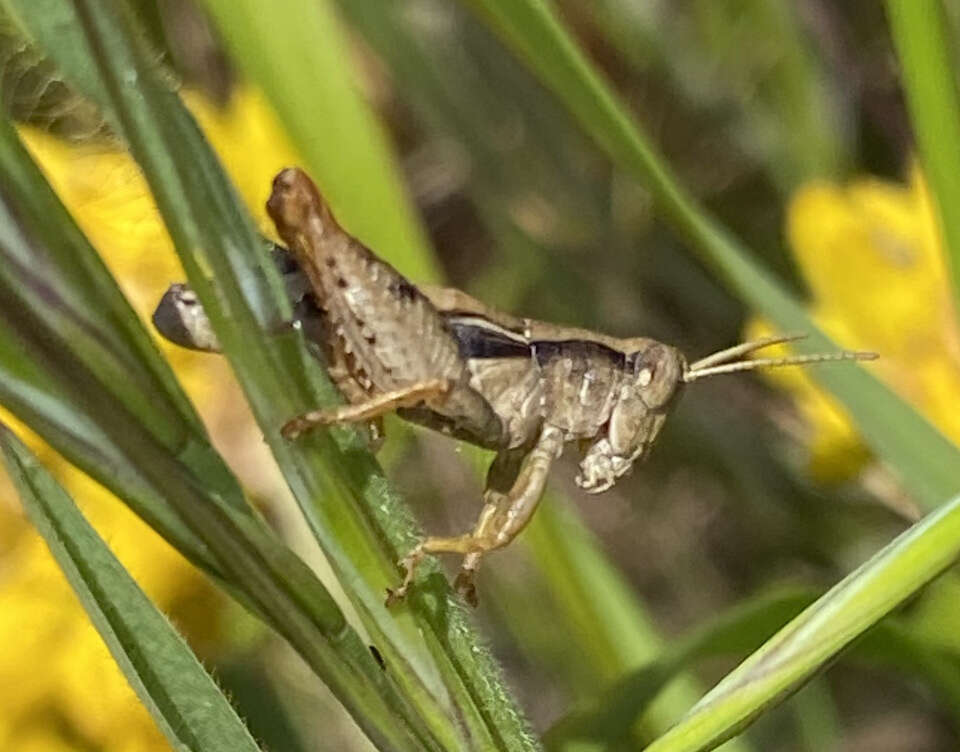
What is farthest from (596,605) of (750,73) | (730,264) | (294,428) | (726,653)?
(750,73)

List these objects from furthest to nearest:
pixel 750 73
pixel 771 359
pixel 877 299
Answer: pixel 750 73
pixel 877 299
pixel 771 359

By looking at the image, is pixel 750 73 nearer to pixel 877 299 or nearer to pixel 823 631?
pixel 877 299

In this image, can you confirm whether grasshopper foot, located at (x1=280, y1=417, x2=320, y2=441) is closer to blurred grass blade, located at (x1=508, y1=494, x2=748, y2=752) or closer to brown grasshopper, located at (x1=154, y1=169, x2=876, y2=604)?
brown grasshopper, located at (x1=154, y1=169, x2=876, y2=604)

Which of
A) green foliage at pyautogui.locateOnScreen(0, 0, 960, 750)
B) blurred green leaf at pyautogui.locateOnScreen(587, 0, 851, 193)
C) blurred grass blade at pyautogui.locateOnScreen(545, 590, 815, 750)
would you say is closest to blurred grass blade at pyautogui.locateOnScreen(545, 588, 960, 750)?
blurred grass blade at pyautogui.locateOnScreen(545, 590, 815, 750)

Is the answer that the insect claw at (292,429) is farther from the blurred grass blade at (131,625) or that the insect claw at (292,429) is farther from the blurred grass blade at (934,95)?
the blurred grass blade at (934,95)

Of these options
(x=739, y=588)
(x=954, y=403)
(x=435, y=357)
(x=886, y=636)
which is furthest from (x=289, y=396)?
(x=739, y=588)

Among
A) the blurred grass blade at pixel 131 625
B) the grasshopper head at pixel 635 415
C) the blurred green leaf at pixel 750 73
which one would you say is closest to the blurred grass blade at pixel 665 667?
the grasshopper head at pixel 635 415
